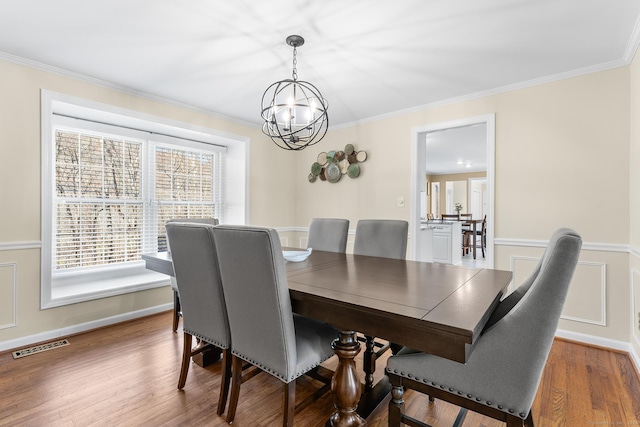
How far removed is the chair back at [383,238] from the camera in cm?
259

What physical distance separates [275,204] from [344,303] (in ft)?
11.4

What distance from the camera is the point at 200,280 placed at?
1.71 meters

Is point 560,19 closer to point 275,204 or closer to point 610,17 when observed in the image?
point 610,17

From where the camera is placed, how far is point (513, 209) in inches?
119

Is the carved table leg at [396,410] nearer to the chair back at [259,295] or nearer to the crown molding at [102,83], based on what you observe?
the chair back at [259,295]

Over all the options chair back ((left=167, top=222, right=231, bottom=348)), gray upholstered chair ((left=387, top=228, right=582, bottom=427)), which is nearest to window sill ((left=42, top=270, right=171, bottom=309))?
chair back ((left=167, top=222, right=231, bottom=348))

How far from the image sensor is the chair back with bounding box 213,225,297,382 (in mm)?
1338

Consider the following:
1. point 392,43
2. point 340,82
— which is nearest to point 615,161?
point 392,43

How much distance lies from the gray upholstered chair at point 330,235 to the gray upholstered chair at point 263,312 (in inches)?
53.7

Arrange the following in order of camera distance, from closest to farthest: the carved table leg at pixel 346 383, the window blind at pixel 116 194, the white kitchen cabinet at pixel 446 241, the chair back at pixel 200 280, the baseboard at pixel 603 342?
1. the carved table leg at pixel 346 383
2. the chair back at pixel 200 280
3. the baseboard at pixel 603 342
4. the window blind at pixel 116 194
5. the white kitchen cabinet at pixel 446 241

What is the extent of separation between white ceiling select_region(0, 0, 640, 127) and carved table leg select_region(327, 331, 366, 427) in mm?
1875

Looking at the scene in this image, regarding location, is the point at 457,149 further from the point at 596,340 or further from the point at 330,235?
the point at 330,235

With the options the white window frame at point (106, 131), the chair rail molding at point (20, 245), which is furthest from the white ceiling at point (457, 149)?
the chair rail molding at point (20, 245)

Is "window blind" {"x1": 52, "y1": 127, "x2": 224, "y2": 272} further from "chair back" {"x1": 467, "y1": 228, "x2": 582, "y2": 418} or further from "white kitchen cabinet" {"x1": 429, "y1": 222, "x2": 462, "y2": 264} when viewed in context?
"white kitchen cabinet" {"x1": 429, "y1": 222, "x2": 462, "y2": 264}
